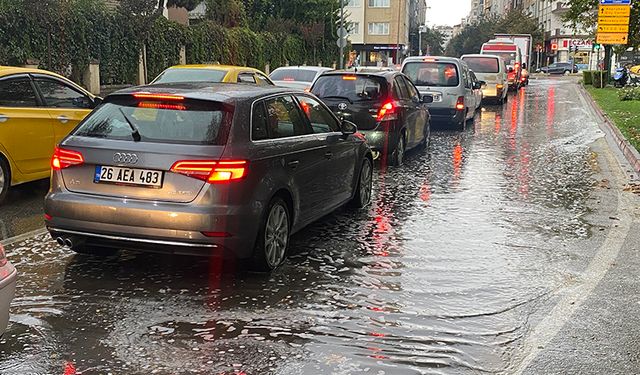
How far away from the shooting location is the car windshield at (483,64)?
30469 mm

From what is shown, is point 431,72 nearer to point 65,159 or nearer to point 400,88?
point 400,88

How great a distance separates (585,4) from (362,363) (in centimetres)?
3227

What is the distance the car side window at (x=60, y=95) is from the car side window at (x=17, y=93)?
0.20 metres

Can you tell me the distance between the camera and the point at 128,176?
5.70m

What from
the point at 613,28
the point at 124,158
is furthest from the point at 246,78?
the point at 613,28

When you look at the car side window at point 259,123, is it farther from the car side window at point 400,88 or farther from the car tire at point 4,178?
the car side window at point 400,88

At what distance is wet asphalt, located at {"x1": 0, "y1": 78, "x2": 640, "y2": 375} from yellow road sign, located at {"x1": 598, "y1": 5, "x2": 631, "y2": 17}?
2763 cm

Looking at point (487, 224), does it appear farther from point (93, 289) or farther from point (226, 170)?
point (93, 289)

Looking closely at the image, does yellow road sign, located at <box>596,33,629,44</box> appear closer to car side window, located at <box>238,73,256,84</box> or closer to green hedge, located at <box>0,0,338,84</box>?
green hedge, located at <box>0,0,338,84</box>

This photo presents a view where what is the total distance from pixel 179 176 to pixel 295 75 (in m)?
14.8

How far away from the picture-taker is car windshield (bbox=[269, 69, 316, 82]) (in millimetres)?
19906

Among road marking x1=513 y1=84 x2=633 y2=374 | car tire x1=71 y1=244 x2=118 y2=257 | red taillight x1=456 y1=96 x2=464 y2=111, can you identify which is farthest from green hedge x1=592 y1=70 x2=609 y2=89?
car tire x1=71 y1=244 x2=118 y2=257

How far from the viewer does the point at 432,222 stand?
8328 millimetres

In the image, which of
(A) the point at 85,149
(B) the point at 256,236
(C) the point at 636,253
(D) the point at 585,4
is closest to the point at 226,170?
(B) the point at 256,236
